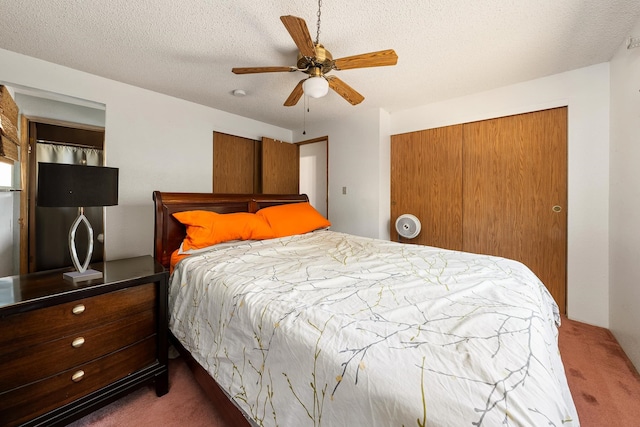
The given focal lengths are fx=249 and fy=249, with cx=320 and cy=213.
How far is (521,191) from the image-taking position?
2.57 m

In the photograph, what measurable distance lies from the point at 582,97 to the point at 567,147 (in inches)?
17.4

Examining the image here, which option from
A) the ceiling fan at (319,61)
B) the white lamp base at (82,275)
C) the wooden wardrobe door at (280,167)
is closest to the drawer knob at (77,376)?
the white lamp base at (82,275)

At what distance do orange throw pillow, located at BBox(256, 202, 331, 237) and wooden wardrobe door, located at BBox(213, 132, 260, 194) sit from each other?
118 cm

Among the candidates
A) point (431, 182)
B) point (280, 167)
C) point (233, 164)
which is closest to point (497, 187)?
point (431, 182)

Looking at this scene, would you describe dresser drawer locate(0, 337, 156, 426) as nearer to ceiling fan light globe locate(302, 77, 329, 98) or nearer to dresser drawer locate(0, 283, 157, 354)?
dresser drawer locate(0, 283, 157, 354)

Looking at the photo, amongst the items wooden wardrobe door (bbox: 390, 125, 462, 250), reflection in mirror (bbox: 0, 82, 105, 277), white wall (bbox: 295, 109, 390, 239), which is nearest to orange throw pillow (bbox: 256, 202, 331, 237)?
white wall (bbox: 295, 109, 390, 239)

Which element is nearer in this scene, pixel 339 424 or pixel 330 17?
pixel 339 424

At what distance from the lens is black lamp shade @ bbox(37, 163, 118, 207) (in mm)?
1263

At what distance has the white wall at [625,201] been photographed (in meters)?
1.70

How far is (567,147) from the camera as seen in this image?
234 cm

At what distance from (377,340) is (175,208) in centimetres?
199

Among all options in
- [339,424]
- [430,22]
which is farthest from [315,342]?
[430,22]

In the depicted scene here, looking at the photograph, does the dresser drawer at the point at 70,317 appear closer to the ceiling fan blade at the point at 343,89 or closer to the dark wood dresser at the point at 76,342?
the dark wood dresser at the point at 76,342

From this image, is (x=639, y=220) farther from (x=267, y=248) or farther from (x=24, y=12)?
(x=24, y=12)
